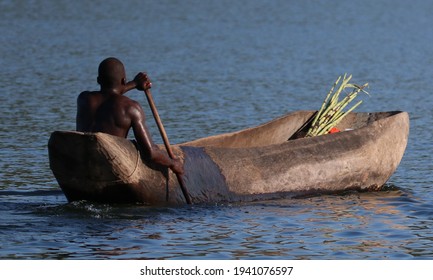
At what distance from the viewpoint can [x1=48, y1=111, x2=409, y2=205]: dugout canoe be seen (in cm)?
1091

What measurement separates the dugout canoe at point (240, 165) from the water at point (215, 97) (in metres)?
0.16

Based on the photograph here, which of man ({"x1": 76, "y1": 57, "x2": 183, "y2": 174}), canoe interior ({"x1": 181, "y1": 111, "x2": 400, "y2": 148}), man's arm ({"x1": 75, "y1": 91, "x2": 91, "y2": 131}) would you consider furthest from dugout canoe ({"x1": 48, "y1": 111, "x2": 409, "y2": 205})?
man's arm ({"x1": 75, "y1": 91, "x2": 91, "y2": 131})

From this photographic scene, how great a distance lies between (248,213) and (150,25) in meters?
21.2

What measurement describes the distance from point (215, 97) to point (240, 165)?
8.10 metres

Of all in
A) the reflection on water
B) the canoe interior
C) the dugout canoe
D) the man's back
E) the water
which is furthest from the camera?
the canoe interior

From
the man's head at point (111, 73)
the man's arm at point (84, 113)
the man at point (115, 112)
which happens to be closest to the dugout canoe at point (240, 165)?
the man at point (115, 112)

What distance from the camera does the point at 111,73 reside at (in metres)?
11.2

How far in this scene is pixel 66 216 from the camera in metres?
11.1

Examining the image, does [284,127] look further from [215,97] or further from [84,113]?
[215,97]

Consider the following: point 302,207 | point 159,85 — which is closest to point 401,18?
point 159,85

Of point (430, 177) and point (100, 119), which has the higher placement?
point (100, 119)

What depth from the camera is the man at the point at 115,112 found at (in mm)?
11125

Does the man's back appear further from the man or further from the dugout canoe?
the dugout canoe

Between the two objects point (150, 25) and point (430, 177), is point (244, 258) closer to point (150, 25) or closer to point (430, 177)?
point (430, 177)
